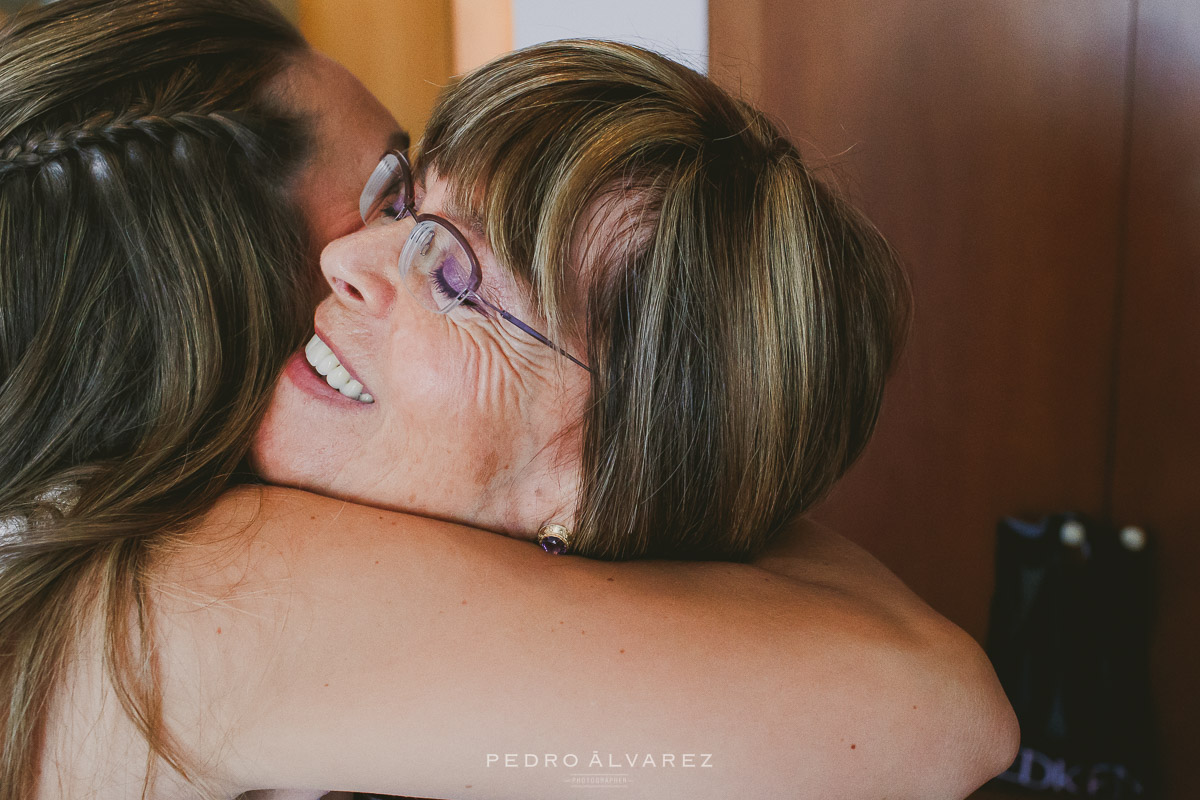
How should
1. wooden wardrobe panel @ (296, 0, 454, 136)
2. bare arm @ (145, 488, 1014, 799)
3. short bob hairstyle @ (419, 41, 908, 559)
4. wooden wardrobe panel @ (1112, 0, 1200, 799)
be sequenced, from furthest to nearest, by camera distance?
1. wooden wardrobe panel @ (296, 0, 454, 136)
2. wooden wardrobe panel @ (1112, 0, 1200, 799)
3. short bob hairstyle @ (419, 41, 908, 559)
4. bare arm @ (145, 488, 1014, 799)

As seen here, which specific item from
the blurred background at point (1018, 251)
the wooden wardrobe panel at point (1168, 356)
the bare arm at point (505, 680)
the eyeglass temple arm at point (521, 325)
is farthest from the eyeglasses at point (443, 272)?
the wooden wardrobe panel at point (1168, 356)

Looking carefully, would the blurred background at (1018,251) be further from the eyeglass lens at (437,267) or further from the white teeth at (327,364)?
the white teeth at (327,364)

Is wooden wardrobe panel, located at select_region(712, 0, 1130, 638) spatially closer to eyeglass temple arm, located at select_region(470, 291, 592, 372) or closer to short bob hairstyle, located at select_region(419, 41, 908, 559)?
short bob hairstyle, located at select_region(419, 41, 908, 559)

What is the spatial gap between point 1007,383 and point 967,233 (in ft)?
1.09

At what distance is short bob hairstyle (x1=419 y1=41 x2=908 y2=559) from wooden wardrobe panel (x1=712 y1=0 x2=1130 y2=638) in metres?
0.55

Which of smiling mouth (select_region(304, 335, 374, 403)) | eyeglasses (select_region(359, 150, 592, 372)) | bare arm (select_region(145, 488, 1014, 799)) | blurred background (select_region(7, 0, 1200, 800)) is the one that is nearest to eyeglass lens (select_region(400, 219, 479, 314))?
eyeglasses (select_region(359, 150, 592, 372))

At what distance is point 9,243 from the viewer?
40.1 inches

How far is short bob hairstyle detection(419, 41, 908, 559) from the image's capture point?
3.05 ft

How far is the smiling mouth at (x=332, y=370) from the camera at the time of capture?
1042 millimetres

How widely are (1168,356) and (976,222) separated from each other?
436 mm

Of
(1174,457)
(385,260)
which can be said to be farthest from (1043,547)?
(385,260)

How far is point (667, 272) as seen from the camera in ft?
3.04

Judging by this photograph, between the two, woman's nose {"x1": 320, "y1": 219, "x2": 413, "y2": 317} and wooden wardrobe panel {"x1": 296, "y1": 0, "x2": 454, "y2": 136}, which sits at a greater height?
wooden wardrobe panel {"x1": 296, "y1": 0, "x2": 454, "y2": 136}

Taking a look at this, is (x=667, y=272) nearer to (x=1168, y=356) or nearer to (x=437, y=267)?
(x=437, y=267)
